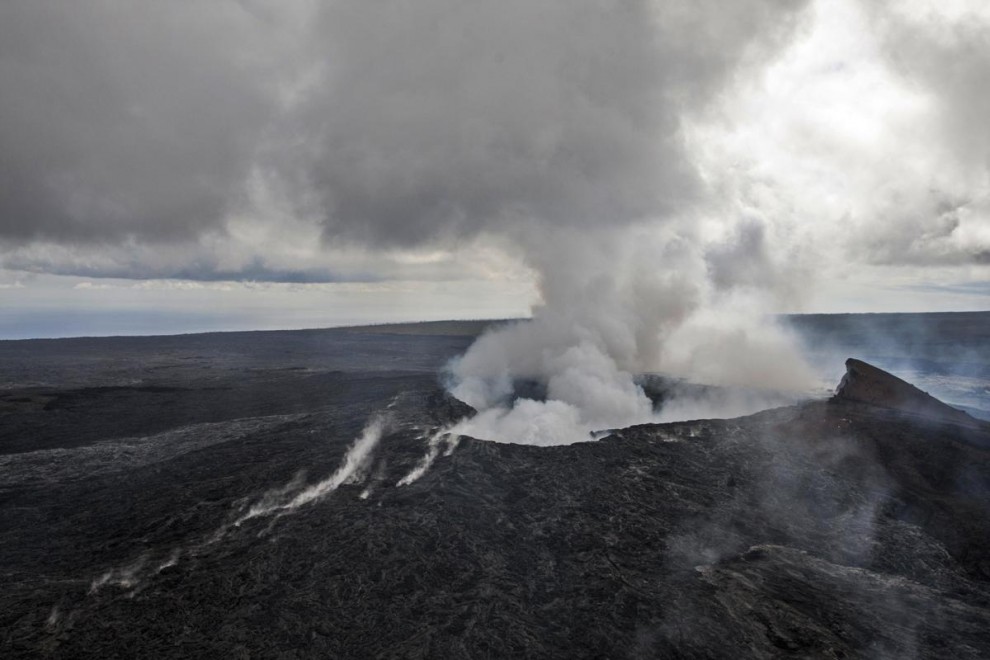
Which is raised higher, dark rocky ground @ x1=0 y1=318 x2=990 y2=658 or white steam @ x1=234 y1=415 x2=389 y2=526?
white steam @ x1=234 y1=415 x2=389 y2=526

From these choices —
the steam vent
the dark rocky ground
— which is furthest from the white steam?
the steam vent

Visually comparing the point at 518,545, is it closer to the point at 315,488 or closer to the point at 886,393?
the point at 315,488

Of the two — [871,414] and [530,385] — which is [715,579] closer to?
[871,414]

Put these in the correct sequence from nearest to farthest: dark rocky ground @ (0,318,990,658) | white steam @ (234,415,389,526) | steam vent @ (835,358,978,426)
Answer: dark rocky ground @ (0,318,990,658) < white steam @ (234,415,389,526) < steam vent @ (835,358,978,426)

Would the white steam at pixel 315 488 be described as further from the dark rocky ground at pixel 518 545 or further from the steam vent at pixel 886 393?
the steam vent at pixel 886 393

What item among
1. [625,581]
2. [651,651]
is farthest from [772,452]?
[651,651]

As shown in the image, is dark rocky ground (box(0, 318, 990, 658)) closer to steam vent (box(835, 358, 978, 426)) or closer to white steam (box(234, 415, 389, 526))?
white steam (box(234, 415, 389, 526))
